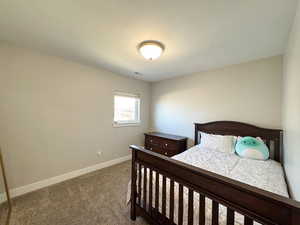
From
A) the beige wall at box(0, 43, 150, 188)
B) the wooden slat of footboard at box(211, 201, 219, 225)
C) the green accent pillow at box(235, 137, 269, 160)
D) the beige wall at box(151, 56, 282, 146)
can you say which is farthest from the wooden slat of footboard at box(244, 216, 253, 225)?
the beige wall at box(0, 43, 150, 188)

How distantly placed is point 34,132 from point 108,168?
157 centimetres

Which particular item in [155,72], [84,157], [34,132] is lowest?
[84,157]

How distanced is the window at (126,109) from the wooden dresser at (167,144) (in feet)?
2.23

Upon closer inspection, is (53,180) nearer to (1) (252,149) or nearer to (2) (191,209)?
(2) (191,209)

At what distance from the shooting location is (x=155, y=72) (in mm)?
3137

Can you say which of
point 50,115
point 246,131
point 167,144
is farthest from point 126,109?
point 246,131

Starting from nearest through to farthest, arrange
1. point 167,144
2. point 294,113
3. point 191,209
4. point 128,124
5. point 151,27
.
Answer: point 191,209 → point 294,113 → point 151,27 → point 167,144 → point 128,124

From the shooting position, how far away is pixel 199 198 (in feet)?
3.32

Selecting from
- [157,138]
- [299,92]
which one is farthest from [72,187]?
[299,92]

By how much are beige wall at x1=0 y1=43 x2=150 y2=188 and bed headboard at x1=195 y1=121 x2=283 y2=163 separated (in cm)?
217

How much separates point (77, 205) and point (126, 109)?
90.8 inches

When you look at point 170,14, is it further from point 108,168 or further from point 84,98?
point 108,168

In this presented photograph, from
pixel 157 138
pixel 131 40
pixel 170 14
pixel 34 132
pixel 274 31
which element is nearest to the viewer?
pixel 170 14

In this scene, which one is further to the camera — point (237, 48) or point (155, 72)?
point (155, 72)
